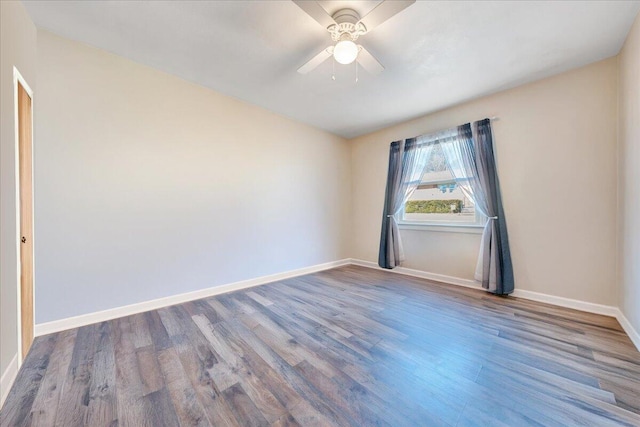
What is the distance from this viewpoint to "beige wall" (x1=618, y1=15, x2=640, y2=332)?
185 centimetres

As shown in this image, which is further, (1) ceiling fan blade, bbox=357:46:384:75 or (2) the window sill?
(2) the window sill

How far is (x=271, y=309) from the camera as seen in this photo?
2.59 m

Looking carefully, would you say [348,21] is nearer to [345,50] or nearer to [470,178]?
[345,50]

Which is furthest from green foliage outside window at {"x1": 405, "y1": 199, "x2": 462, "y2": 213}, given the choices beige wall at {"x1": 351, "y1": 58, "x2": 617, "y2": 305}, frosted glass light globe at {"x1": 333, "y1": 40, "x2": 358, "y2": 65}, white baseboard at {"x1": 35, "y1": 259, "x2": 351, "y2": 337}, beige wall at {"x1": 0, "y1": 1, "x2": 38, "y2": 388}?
beige wall at {"x1": 0, "y1": 1, "x2": 38, "y2": 388}

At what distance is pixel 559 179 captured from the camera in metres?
2.59

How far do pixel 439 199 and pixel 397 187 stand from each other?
67cm

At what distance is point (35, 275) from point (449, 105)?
4954mm

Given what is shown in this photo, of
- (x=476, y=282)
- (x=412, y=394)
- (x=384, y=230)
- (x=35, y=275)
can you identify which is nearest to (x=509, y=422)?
(x=412, y=394)

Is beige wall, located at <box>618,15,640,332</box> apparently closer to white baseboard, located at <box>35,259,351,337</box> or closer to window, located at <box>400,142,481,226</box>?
window, located at <box>400,142,481,226</box>

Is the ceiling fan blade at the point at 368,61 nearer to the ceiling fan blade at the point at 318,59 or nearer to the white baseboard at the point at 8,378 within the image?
the ceiling fan blade at the point at 318,59

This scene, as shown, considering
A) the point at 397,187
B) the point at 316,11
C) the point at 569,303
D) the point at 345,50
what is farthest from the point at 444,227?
the point at 316,11

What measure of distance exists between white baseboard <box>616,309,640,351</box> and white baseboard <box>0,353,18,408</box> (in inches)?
166

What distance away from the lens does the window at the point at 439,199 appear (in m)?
3.38

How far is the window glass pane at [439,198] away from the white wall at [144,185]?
2.15 meters
